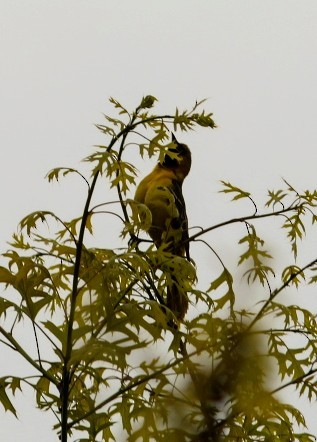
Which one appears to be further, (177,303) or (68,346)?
(177,303)

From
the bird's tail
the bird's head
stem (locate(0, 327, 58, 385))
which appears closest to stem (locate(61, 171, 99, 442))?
stem (locate(0, 327, 58, 385))

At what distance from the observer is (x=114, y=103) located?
3.15 meters

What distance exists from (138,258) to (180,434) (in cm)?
136

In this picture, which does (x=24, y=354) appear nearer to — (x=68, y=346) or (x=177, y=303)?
(x=68, y=346)

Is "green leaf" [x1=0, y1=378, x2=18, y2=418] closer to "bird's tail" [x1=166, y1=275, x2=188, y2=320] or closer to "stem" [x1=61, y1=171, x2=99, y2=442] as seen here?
"stem" [x1=61, y1=171, x2=99, y2=442]

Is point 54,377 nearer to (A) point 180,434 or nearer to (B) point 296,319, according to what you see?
(B) point 296,319

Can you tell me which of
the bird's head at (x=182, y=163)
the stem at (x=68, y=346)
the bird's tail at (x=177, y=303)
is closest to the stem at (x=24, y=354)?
the stem at (x=68, y=346)

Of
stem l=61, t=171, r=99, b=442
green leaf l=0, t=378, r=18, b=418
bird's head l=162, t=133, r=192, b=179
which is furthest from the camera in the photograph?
bird's head l=162, t=133, r=192, b=179

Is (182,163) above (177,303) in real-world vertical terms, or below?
above

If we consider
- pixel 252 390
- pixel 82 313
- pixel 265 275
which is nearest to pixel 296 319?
pixel 265 275

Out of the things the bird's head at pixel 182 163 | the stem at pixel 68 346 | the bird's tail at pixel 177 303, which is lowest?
the stem at pixel 68 346

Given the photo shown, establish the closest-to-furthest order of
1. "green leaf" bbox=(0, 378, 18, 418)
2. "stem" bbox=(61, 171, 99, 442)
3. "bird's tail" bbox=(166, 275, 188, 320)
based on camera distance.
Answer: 1. "stem" bbox=(61, 171, 99, 442)
2. "green leaf" bbox=(0, 378, 18, 418)
3. "bird's tail" bbox=(166, 275, 188, 320)

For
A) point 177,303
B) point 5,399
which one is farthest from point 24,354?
point 177,303

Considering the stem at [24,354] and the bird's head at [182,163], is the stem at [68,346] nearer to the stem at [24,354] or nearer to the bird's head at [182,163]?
the stem at [24,354]
